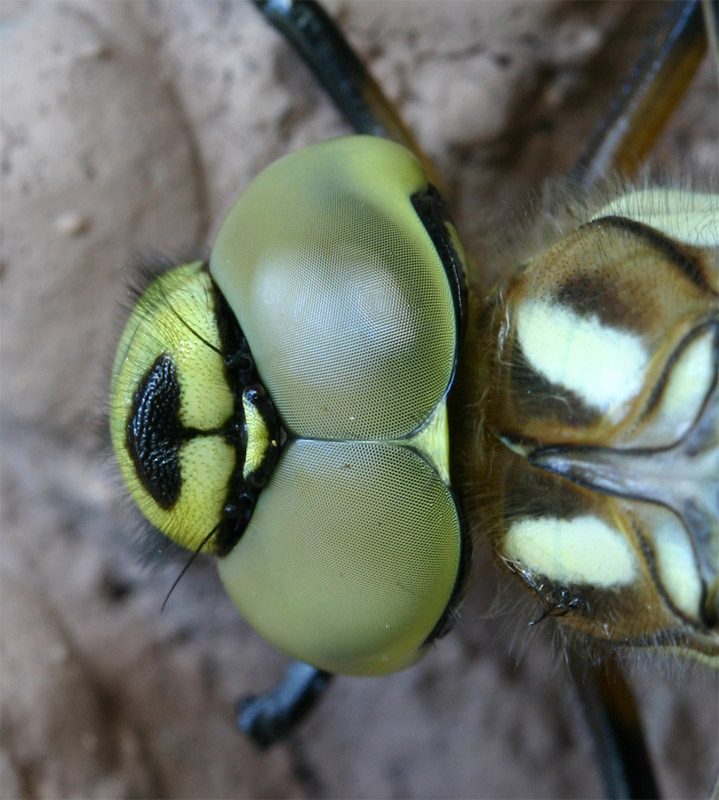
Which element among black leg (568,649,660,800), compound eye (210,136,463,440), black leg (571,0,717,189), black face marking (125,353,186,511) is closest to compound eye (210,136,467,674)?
compound eye (210,136,463,440)

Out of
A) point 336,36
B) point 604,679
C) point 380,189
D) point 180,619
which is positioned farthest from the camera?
point 180,619

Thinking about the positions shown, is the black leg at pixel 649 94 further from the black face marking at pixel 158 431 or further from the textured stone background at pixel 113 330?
the black face marking at pixel 158 431

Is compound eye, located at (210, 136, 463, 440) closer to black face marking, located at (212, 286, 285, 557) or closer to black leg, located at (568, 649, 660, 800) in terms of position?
black face marking, located at (212, 286, 285, 557)

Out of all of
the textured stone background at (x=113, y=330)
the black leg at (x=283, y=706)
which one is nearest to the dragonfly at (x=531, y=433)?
the textured stone background at (x=113, y=330)

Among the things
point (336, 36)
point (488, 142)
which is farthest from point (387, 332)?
point (488, 142)

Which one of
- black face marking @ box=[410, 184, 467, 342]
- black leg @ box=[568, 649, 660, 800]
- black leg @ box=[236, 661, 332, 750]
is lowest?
black leg @ box=[568, 649, 660, 800]

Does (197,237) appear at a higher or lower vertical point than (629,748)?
higher

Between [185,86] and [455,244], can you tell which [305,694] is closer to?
[455,244]

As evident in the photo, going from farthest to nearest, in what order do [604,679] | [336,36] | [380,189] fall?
[604,679] < [336,36] < [380,189]
